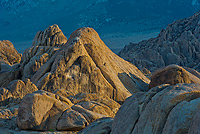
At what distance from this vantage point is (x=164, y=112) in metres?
7.16

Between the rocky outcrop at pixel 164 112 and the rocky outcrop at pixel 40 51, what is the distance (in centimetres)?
1813

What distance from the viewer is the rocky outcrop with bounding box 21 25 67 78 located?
25500mm

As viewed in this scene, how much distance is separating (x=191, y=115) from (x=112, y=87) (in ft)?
44.6

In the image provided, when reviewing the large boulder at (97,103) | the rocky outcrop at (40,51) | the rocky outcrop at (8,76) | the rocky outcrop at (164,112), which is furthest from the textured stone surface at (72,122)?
the rocky outcrop at (8,76)

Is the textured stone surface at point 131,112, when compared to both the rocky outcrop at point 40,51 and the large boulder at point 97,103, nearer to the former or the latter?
the large boulder at point 97,103

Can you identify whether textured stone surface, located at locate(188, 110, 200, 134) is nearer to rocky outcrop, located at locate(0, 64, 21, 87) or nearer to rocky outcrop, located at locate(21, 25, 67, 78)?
rocky outcrop, located at locate(21, 25, 67, 78)

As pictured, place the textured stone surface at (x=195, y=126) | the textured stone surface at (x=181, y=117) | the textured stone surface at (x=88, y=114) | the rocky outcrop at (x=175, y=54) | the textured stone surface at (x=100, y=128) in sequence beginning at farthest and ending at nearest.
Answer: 1. the rocky outcrop at (x=175, y=54)
2. the textured stone surface at (x=88, y=114)
3. the textured stone surface at (x=100, y=128)
4. the textured stone surface at (x=181, y=117)
5. the textured stone surface at (x=195, y=126)

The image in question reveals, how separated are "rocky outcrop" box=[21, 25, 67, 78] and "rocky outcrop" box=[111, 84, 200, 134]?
18.1m

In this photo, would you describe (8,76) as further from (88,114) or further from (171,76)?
(171,76)

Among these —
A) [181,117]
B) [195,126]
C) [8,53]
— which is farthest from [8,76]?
[195,126]

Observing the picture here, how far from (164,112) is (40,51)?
24264 mm

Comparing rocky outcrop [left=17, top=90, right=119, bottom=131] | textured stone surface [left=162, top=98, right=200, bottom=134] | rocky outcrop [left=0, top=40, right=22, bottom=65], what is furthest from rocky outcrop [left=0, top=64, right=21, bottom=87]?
textured stone surface [left=162, top=98, right=200, bottom=134]

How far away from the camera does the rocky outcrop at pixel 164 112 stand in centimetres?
655

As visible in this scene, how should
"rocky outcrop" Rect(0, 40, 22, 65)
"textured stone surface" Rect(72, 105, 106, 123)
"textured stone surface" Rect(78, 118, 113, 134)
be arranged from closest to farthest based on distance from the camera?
"textured stone surface" Rect(78, 118, 113, 134)
"textured stone surface" Rect(72, 105, 106, 123)
"rocky outcrop" Rect(0, 40, 22, 65)
